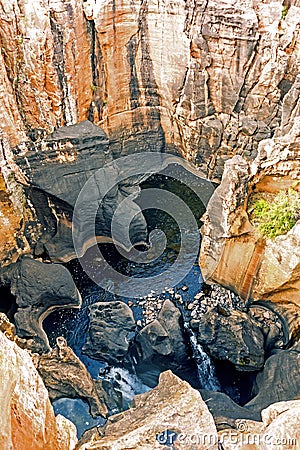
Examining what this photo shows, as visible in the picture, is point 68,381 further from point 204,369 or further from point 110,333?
point 204,369

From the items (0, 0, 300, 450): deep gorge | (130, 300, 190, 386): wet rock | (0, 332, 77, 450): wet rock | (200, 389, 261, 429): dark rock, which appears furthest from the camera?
(130, 300, 190, 386): wet rock

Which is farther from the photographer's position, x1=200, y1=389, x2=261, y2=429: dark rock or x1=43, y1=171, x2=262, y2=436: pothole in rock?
x1=43, y1=171, x2=262, y2=436: pothole in rock

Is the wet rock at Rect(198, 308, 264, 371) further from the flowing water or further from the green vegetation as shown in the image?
the green vegetation

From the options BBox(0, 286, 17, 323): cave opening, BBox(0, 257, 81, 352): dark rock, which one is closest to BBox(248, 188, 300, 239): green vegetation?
BBox(0, 257, 81, 352): dark rock

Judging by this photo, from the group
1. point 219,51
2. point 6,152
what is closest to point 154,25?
point 219,51

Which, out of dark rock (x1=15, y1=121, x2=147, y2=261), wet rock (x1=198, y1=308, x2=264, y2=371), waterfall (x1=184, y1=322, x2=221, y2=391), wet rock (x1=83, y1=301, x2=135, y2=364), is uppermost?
dark rock (x1=15, y1=121, x2=147, y2=261)

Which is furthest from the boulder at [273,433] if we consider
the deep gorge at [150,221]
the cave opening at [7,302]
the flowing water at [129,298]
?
the cave opening at [7,302]
